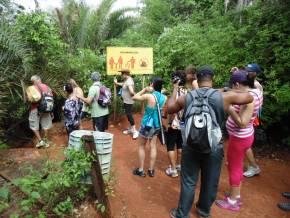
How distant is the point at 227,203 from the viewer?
14.5 ft

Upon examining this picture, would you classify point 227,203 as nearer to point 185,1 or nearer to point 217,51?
point 217,51

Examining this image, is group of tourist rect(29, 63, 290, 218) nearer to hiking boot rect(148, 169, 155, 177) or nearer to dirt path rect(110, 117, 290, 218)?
hiking boot rect(148, 169, 155, 177)

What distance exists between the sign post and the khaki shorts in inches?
78.0

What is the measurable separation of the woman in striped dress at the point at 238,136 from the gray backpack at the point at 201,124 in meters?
0.51

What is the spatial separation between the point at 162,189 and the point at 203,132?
1.82m

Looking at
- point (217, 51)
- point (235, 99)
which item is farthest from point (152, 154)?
point (217, 51)

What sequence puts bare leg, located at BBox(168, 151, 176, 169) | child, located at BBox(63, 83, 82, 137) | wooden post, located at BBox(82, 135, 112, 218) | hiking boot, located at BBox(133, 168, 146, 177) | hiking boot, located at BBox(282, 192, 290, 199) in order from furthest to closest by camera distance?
child, located at BBox(63, 83, 82, 137) → hiking boot, located at BBox(133, 168, 146, 177) → bare leg, located at BBox(168, 151, 176, 169) → hiking boot, located at BBox(282, 192, 290, 199) → wooden post, located at BBox(82, 135, 112, 218)

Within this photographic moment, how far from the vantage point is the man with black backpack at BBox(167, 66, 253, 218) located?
340cm

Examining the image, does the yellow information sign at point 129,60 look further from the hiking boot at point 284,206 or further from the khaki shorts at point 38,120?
the hiking boot at point 284,206

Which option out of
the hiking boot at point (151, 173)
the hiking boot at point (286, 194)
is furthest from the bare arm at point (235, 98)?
the hiking boot at point (151, 173)

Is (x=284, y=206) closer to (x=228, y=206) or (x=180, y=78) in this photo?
(x=228, y=206)

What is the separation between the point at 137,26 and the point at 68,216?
42.3 ft

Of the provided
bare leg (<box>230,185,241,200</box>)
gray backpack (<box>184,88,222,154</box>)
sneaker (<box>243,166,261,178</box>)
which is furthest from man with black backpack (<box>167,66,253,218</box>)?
sneaker (<box>243,166,261,178</box>)

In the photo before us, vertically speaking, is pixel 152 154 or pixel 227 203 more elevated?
pixel 152 154
